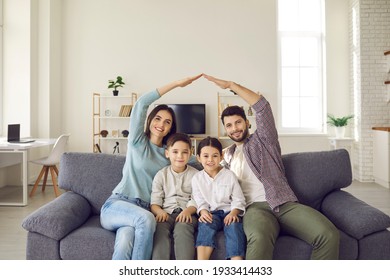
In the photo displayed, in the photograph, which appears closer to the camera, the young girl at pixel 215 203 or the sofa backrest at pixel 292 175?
the young girl at pixel 215 203

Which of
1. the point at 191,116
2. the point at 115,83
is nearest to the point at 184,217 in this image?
the point at 191,116

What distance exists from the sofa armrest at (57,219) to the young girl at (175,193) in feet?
1.44

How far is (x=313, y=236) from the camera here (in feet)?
6.23

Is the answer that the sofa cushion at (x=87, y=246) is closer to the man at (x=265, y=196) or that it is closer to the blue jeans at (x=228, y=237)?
the blue jeans at (x=228, y=237)

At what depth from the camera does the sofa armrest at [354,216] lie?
78.4 inches

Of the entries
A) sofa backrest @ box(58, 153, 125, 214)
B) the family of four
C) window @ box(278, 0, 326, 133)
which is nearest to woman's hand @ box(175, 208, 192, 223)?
the family of four

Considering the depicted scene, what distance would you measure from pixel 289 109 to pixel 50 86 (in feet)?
13.2

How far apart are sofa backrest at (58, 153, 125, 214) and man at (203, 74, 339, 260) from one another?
738 mm

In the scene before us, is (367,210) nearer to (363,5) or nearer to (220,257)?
(220,257)

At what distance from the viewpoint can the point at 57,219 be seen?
6.63ft

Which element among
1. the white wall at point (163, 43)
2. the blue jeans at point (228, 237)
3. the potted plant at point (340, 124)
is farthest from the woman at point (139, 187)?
the potted plant at point (340, 124)

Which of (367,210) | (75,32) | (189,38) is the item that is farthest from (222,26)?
(367,210)

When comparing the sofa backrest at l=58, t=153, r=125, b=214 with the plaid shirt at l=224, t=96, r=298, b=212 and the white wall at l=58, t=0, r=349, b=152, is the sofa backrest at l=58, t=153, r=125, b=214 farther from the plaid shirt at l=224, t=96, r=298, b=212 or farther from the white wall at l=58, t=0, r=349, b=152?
the white wall at l=58, t=0, r=349, b=152

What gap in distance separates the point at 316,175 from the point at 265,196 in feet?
1.41
